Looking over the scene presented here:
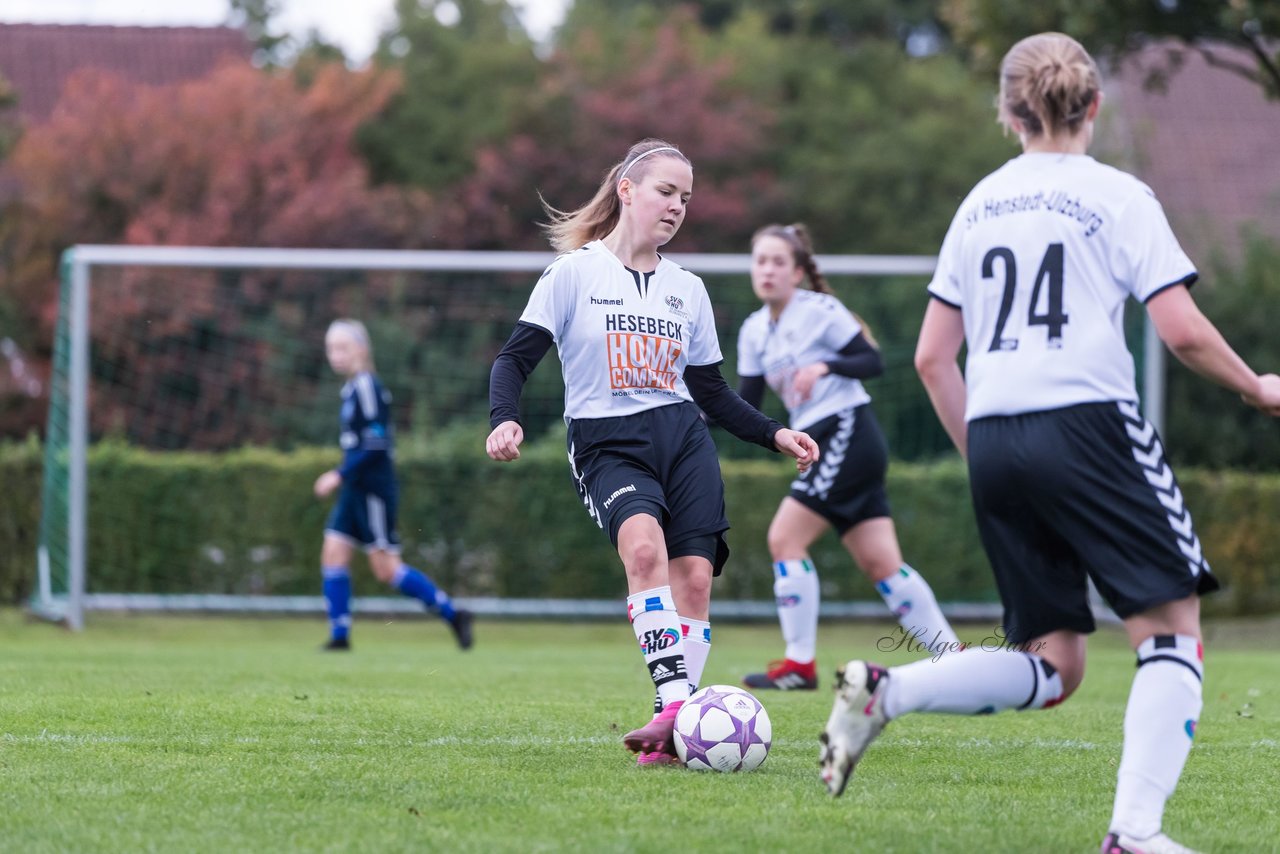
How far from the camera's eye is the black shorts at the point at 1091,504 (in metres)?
3.59

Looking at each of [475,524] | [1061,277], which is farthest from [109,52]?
[1061,277]

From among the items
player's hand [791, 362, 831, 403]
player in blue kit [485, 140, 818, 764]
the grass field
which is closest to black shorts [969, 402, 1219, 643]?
the grass field

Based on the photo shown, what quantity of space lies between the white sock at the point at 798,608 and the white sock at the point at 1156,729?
4.49m

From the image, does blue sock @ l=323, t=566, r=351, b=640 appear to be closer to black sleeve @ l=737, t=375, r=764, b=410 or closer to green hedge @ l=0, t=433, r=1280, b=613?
green hedge @ l=0, t=433, r=1280, b=613

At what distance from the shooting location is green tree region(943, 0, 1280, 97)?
523 inches

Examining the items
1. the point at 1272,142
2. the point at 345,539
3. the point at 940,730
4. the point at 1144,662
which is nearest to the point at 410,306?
the point at 345,539

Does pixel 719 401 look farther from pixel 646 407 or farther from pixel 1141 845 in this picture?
pixel 1141 845

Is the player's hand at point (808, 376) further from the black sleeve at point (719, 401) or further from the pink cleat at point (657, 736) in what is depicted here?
the pink cleat at point (657, 736)

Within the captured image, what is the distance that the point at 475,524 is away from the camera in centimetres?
1514

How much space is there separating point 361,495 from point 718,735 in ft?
22.2

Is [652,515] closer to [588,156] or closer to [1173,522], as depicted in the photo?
[1173,522]

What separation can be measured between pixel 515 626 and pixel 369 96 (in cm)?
1023

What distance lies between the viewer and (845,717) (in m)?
3.68

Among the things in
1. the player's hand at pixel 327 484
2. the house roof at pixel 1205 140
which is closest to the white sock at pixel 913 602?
the player's hand at pixel 327 484
